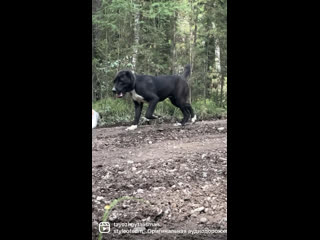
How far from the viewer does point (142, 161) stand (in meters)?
4.89

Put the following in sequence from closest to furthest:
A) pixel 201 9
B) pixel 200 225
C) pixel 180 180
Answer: pixel 200 225 < pixel 180 180 < pixel 201 9

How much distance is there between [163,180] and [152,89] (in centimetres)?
142

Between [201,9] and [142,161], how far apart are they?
2.00 metres

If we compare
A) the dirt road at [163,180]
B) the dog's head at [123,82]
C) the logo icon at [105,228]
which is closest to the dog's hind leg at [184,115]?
the dirt road at [163,180]

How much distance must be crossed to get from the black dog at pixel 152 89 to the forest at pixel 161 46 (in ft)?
0.29

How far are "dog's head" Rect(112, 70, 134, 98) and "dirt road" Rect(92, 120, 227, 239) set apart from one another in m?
0.60

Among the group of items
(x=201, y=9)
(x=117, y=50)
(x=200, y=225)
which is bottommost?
(x=200, y=225)

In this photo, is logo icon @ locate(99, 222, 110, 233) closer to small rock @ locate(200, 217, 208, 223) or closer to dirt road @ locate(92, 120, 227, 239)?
dirt road @ locate(92, 120, 227, 239)

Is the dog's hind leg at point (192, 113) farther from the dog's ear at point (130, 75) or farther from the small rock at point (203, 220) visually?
the small rock at point (203, 220)

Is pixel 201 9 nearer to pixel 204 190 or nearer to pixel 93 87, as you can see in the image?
pixel 93 87

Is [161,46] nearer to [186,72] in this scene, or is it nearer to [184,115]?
[186,72]

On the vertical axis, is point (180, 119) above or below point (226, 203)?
above

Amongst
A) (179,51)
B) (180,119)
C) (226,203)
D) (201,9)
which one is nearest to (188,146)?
(180,119)

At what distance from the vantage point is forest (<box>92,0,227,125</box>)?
16.2 ft
